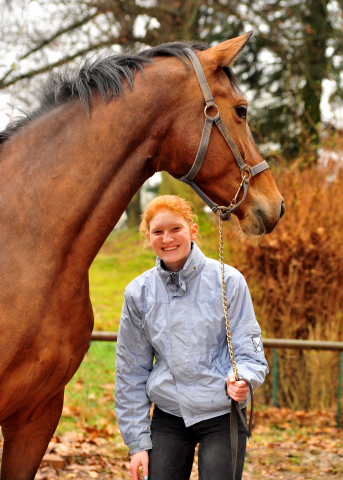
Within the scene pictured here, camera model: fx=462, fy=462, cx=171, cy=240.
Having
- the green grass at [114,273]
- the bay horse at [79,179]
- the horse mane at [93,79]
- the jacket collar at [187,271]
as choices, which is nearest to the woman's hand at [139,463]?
the bay horse at [79,179]

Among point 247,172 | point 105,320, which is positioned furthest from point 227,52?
point 105,320

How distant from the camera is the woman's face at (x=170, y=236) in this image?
2.23 meters

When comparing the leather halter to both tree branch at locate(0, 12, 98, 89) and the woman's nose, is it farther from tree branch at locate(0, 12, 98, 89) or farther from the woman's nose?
tree branch at locate(0, 12, 98, 89)

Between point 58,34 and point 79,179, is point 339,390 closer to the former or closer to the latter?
point 79,179

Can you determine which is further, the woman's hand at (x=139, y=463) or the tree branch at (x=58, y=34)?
the tree branch at (x=58, y=34)

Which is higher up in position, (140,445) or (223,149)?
(223,149)

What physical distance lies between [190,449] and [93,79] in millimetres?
1726

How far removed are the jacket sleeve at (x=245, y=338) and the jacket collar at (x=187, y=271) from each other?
0.59ft

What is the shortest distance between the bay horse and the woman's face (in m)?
0.27

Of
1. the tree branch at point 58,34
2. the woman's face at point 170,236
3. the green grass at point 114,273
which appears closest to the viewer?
the woman's face at point 170,236

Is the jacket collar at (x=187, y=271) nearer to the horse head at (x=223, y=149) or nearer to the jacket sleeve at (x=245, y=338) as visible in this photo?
the jacket sleeve at (x=245, y=338)

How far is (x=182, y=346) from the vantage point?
213 cm

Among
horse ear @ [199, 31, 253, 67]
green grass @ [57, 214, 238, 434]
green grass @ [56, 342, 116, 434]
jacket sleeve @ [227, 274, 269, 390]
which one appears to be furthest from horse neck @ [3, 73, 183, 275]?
green grass @ [56, 342, 116, 434]

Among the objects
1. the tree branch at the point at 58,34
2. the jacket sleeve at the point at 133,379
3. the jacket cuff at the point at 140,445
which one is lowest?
the jacket cuff at the point at 140,445
